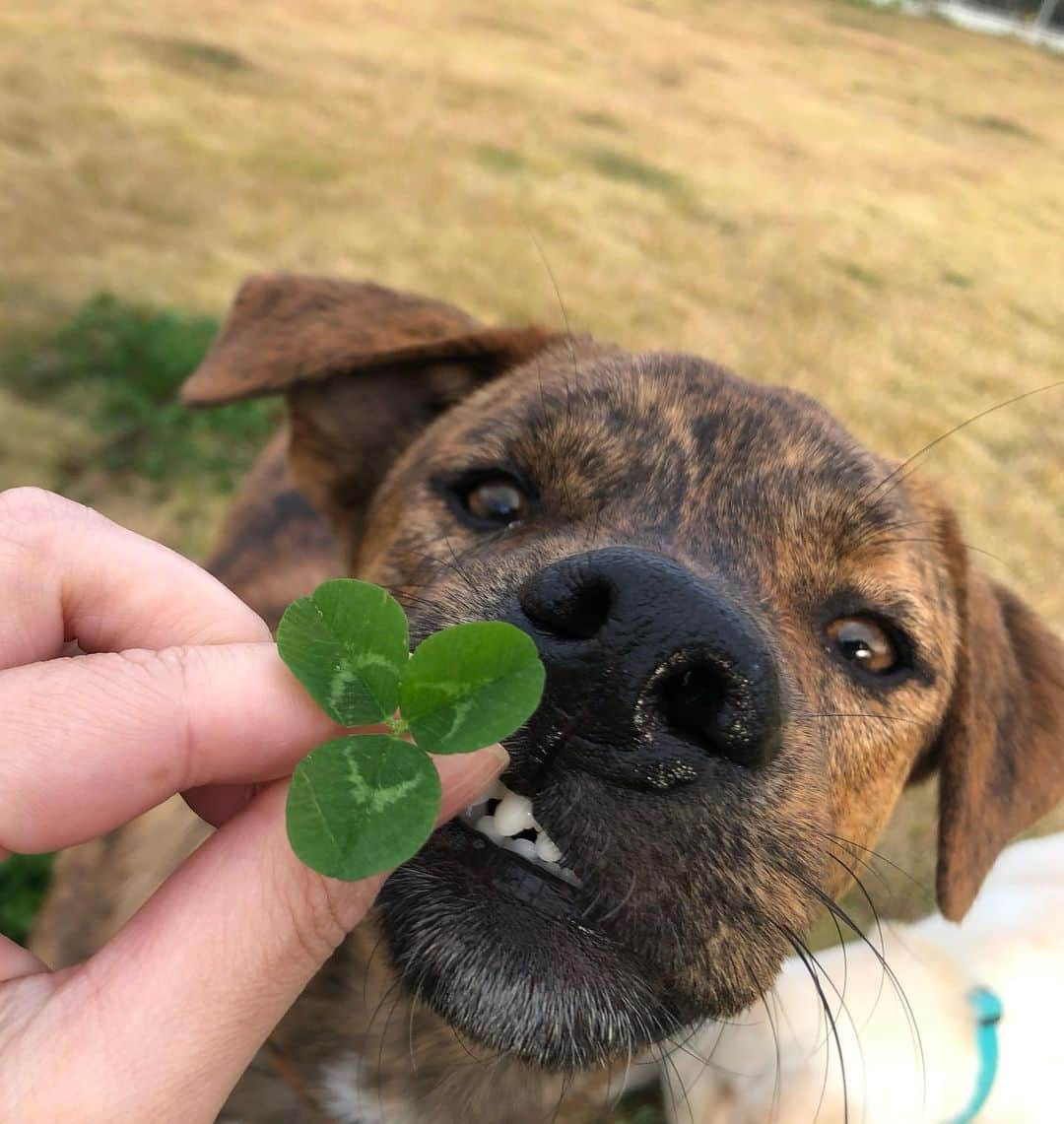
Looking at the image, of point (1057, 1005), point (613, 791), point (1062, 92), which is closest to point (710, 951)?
point (613, 791)

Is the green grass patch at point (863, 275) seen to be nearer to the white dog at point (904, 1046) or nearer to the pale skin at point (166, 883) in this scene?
the white dog at point (904, 1046)

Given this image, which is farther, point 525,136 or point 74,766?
point 525,136

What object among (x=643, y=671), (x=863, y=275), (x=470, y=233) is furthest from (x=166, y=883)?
(x=863, y=275)

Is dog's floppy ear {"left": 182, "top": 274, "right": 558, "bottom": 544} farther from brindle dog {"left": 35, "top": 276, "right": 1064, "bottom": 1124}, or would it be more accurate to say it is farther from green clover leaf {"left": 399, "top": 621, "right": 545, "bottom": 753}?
green clover leaf {"left": 399, "top": 621, "right": 545, "bottom": 753}

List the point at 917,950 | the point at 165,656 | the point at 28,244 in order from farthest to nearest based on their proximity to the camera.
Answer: the point at 28,244 < the point at 917,950 < the point at 165,656

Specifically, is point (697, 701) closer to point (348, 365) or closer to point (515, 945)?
point (515, 945)

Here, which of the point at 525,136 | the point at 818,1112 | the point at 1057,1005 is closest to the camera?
the point at 818,1112

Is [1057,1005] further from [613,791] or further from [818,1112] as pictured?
[613,791]
